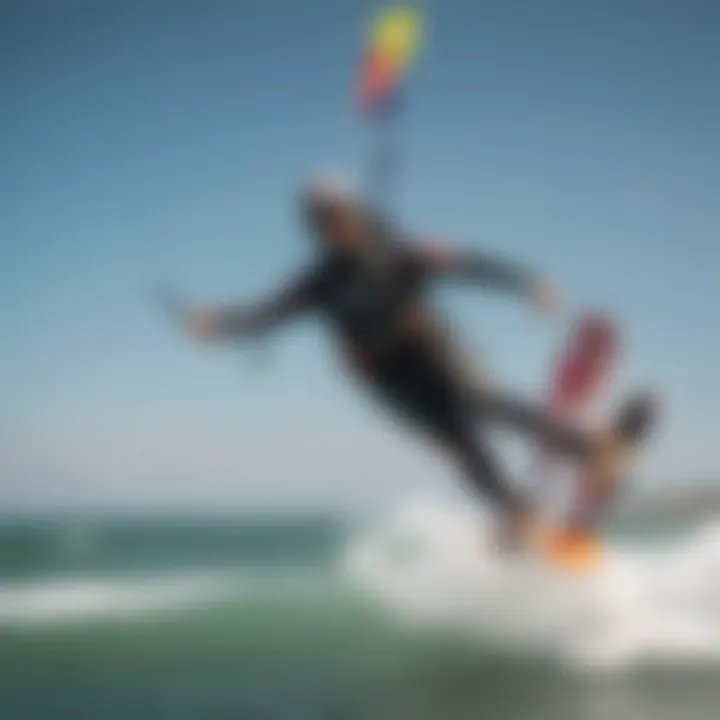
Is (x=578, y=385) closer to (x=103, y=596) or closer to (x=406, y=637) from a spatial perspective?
(x=406, y=637)

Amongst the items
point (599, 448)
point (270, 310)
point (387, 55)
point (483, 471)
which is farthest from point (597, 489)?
point (387, 55)

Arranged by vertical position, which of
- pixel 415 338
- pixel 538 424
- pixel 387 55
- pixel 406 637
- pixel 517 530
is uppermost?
pixel 387 55

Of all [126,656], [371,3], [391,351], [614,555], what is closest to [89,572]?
[126,656]

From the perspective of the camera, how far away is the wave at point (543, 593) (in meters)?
1.95

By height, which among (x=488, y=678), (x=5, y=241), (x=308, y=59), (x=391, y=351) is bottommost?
(x=488, y=678)

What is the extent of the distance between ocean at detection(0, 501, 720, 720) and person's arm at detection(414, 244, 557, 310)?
1.13 feet

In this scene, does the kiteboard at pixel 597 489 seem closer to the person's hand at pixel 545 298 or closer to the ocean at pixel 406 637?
the ocean at pixel 406 637

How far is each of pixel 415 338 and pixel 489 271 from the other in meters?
0.15

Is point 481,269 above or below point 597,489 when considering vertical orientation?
above

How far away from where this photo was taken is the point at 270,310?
1.98m

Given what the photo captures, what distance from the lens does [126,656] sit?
→ 1.99 metres

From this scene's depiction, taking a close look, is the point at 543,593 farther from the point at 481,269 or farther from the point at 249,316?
the point at 249,316

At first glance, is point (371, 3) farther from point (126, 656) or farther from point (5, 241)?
point (126, 656)

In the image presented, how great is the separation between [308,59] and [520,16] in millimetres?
343
